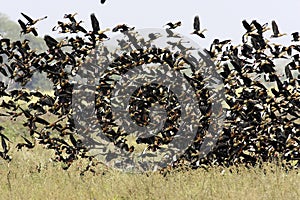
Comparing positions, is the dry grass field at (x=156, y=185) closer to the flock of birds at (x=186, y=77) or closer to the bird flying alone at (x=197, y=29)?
the flock of birds at (x=186, y=77)

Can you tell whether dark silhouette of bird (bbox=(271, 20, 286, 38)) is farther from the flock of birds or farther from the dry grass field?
the dry grass field

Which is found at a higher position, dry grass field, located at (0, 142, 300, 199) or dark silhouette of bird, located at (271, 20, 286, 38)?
dark silhouette of bird, located at (271, 20, 286, 38)

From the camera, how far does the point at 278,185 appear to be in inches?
188

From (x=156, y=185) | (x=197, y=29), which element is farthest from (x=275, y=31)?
(x=156, y=185)

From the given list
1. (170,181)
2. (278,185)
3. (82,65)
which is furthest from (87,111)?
(278,185)

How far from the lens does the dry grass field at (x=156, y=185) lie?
4629mm

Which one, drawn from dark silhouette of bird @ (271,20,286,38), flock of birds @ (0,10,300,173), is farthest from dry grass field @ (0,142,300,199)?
dark silhouette of bird @ (271,20,286,38)

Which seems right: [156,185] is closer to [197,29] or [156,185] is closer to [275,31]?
[197,29]

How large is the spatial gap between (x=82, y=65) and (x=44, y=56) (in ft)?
1.58

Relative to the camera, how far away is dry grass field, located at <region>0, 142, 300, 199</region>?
4.63m

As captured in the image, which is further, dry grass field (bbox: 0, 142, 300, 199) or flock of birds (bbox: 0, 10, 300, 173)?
flock of birds (bbox: 0, 10, 300, 173)

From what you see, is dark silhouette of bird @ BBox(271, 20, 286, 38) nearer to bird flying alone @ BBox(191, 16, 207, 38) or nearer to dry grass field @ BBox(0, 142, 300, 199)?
bird flying alone @ BBox(191, 16, 207, 38)

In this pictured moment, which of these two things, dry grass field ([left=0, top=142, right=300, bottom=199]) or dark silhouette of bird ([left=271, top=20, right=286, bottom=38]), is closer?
dry grass field ([left=0, top=142, right=300, bottom=199])

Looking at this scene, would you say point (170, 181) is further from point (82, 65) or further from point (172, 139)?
point (82, 65)
